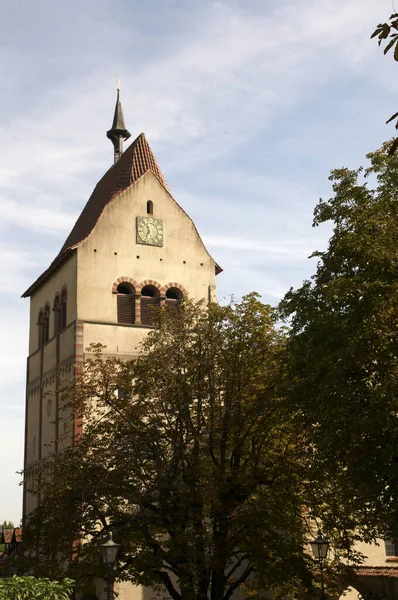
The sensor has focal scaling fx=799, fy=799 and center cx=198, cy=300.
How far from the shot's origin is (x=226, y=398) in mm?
21297

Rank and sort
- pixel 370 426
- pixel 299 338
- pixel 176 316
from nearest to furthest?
pixel 370 426 < pixel 299 338 < pixel 176 316

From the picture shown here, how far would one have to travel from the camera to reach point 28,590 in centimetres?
1143

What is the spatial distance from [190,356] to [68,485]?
15.2 ft

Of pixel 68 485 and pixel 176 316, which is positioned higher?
pixel 176 316

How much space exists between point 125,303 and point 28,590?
25929 mm

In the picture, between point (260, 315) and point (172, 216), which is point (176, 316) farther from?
point (172, 216)

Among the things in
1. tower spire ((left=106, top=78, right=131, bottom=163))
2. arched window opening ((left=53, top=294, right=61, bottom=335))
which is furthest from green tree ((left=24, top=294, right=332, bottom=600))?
tower spire ((left=106, top=78, right=131, bottom=163))

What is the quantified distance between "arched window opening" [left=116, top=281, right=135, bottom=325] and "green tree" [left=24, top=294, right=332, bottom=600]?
13798mm

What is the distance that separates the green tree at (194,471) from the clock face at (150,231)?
16.0 metres

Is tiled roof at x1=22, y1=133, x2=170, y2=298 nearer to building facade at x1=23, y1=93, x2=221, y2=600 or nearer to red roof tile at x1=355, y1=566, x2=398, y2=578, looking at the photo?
building facade at x1=23, y1=93, x2=221, y2=600

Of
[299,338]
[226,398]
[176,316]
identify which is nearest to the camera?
[299,338]

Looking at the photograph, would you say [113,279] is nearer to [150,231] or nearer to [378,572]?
[150,231]

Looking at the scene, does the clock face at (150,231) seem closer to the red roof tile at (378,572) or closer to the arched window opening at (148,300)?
the arched window opening at (148,300)

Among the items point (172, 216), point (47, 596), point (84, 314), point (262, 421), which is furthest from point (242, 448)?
point (172, 216)
